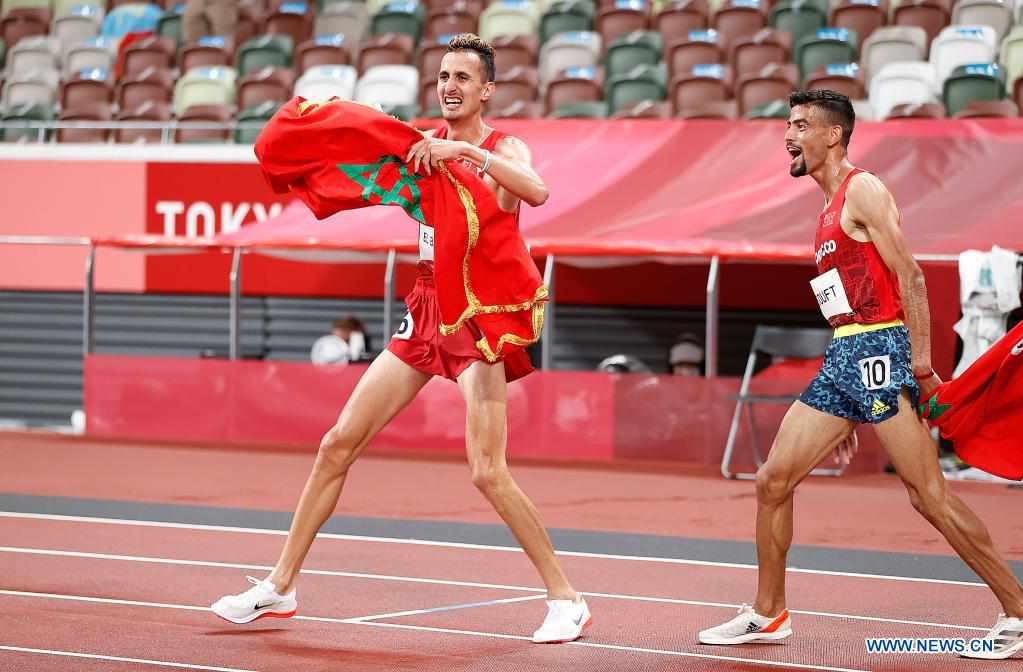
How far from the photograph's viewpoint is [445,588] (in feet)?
25.9

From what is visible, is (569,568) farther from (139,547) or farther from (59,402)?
(59,402)

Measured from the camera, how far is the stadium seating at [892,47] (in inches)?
665

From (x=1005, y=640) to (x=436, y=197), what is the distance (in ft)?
9.42

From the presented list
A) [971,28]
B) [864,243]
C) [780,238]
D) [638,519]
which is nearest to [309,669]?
[864,243]

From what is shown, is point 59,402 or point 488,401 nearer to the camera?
point 488,401

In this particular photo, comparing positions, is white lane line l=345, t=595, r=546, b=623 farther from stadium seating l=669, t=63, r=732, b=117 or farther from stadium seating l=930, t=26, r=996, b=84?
stadium seating l=930, t=26, r=996, b=84

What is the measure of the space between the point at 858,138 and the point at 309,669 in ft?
34.5

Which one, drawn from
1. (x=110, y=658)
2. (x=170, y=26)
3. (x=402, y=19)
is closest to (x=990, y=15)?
(x=402, y=19)

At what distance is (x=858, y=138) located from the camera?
49.4 feet

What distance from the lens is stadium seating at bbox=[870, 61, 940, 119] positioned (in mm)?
16125

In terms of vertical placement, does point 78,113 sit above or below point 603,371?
above

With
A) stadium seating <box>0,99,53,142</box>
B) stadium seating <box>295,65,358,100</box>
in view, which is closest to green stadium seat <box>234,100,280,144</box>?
stadium seating <box>295,65,358,100</box>

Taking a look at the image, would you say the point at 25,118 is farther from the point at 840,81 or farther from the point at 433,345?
the point at 433,345

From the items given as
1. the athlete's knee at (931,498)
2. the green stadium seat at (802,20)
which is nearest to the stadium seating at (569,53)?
the green stadium seat at (802,20)
